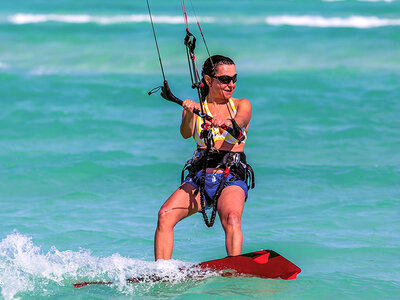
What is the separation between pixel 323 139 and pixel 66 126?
15.5 feet

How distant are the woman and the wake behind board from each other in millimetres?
79

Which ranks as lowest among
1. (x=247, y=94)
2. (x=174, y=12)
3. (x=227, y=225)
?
(x=227, y=225)

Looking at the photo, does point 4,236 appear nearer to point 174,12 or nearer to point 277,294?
point 277,294

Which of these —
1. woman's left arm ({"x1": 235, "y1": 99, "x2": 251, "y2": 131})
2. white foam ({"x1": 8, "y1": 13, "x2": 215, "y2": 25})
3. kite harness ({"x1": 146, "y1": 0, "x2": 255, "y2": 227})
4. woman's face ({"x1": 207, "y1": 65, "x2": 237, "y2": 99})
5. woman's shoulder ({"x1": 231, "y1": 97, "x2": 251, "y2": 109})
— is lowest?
kite harness ({"x1": 146, "y1": 0, "x2": 255, "y2": 227})

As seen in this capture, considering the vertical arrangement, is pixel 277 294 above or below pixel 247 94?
below

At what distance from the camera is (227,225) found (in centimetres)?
491

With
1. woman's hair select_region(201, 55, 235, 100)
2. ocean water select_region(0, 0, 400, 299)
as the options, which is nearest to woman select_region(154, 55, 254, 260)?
woman's hair select_region(201, 55, 235, 100)

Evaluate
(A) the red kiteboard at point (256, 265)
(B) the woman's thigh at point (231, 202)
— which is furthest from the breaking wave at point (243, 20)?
(A) the red kiteboard at point (256, 265)

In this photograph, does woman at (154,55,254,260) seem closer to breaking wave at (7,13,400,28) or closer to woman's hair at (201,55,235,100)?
woman's hair at (201,55,235,100)

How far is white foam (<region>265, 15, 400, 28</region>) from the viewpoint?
24.6m

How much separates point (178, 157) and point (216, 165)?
214 inches

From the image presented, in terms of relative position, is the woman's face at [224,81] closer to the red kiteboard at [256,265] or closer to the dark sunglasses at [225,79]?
the dark sunglasses at [225,79]

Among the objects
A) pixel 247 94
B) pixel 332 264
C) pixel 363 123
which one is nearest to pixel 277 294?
pixel 332 264

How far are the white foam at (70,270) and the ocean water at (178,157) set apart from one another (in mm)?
14
